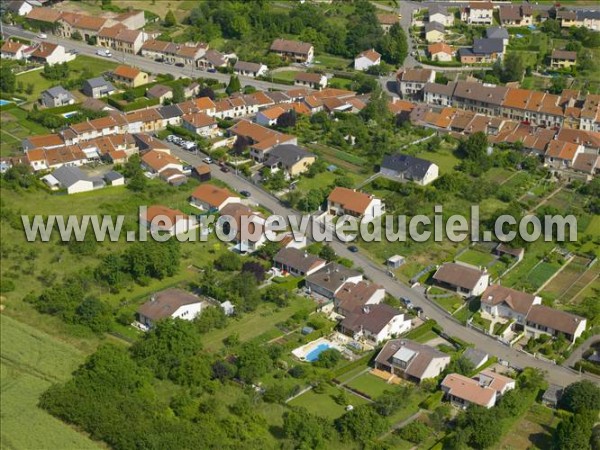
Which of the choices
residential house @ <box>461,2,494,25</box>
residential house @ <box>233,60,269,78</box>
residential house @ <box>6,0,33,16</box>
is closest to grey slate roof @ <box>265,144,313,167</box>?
residential house @ <box>233,60,269,78</box>

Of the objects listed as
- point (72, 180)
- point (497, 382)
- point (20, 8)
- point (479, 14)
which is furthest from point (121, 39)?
point (497, 382)

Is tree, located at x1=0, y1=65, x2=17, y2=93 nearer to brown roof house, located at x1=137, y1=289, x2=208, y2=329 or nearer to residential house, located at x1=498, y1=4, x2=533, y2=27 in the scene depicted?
brown roof house, located at x1=137, y1=289, x2=208, y2=329

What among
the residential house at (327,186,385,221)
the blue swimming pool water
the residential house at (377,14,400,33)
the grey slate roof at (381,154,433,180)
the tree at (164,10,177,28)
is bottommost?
the blue swimming pool water

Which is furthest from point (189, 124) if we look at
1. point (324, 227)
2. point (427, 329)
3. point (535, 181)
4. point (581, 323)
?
point (581, 323)

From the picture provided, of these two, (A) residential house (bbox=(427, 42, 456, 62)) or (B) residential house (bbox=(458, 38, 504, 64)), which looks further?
(A) residential house (bbox=(427, 42, 456, 62))

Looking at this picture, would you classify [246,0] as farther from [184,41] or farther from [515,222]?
[515,222]

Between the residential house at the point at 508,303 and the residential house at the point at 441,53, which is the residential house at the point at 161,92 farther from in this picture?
the residential house at the point at 508,303
